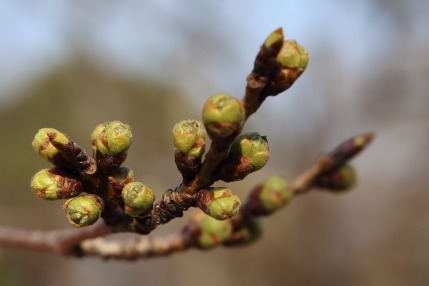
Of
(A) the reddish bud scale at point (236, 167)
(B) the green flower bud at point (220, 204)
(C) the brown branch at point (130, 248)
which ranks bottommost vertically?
(B) the green flower bud at point (220, 204)

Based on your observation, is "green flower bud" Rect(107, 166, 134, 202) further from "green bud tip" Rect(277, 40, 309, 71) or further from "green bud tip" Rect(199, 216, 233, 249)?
"green bud tip" Rect(199, 216, 233, 249)

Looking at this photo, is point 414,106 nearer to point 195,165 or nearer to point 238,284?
point 238,284

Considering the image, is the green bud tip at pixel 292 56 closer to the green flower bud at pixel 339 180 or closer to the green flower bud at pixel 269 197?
the green flower bud at pixel 269 197

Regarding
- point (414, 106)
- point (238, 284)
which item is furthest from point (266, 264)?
point (414, 106)

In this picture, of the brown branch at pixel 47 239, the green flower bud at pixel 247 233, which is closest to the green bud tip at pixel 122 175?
A: the brown branch at pixel 47 239

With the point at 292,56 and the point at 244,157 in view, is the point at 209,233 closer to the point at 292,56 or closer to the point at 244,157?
the point at 244,157

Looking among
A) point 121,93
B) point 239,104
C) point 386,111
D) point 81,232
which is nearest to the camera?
point 239,104

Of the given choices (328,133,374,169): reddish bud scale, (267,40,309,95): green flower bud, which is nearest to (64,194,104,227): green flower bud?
(267,40,309,95): green flower bud
